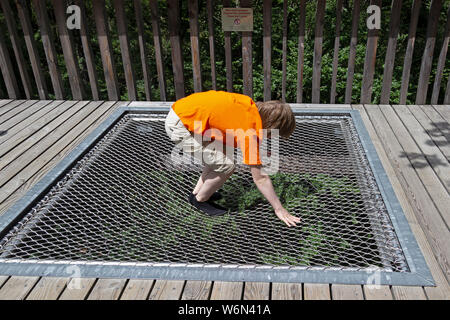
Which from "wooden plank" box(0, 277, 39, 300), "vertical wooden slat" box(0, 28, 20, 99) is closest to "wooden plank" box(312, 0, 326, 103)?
"wooden plank" box(0, 277, 39, 300)

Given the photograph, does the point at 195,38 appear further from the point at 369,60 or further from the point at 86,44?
the point at 369,60

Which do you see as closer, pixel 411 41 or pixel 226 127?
pixel 226 127

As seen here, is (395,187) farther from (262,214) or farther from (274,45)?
(274,45)

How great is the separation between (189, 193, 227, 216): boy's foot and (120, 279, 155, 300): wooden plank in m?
0.73

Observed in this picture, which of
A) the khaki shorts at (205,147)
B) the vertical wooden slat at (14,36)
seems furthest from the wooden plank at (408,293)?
the vertical wooden slat at (14,36)

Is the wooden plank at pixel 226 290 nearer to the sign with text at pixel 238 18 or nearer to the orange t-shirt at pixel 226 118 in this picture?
the orange t-shirt at pixel 226 118

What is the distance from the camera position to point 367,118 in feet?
10.8

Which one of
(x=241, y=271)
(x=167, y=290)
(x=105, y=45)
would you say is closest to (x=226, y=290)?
(x=241, y=271)

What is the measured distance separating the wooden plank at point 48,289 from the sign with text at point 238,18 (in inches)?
98.9

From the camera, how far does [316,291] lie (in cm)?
158

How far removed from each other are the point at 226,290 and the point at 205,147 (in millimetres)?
820

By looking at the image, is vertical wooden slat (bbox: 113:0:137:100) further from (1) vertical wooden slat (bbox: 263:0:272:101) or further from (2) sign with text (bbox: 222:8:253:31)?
(1) vertical wooden slat (bbox: 263:0:272:101)

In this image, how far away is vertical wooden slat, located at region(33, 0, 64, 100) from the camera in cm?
353
